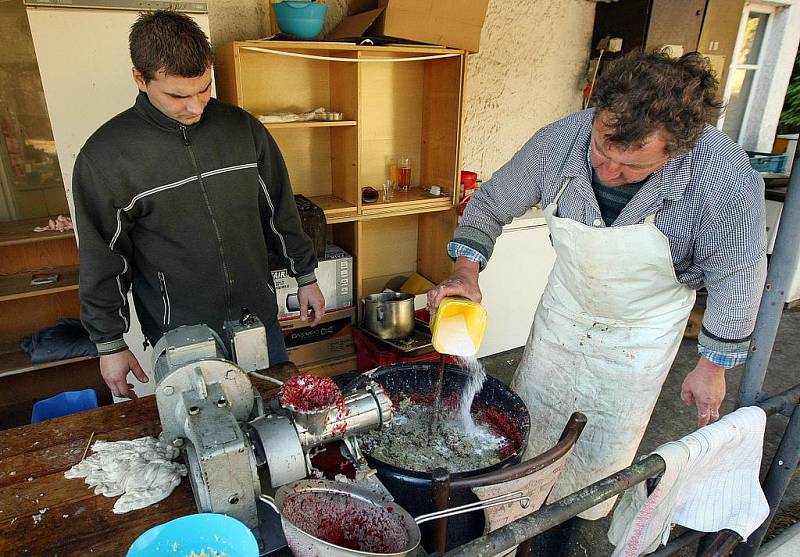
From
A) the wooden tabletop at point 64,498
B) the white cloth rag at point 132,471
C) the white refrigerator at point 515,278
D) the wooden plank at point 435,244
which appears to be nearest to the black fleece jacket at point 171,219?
the wooden tabletop at point 64,498

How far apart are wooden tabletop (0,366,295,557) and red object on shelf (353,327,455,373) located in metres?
1.80

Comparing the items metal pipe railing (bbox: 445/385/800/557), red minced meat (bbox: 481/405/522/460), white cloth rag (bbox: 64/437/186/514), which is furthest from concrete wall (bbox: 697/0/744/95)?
white cloth rag (bbox: 64/437/186/514)

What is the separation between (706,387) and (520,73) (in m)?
2.88

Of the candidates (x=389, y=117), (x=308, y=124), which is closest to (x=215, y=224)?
(x=308, y=124)

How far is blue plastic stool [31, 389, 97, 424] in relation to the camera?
227 centimetres

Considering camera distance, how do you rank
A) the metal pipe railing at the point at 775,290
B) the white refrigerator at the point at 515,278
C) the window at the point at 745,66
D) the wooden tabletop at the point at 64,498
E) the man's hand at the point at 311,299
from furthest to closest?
the window at the point at 745,66 → the white refrigerator at the point at 515,278 → the man's hand at the point at 311,299 → the metal pipe railing at the point at 775,290 → the wooden tabletop at the point at 64,498

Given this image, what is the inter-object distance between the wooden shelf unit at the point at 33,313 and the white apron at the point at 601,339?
8.00ft

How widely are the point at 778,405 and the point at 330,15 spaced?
2.94 metres

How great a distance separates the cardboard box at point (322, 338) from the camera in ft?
10.5

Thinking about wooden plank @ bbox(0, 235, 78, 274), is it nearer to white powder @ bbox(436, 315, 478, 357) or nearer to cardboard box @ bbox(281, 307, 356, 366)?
cardboard box @ bbox(281, 307, 356, 366)

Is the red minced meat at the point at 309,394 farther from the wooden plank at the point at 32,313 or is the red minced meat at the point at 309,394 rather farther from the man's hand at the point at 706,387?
the wooden plank at the point at 32,313

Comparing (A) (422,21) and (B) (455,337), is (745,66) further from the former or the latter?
(B) (455,337)

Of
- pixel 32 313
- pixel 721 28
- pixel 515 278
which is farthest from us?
pixel 721 28

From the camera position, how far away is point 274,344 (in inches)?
82.7
